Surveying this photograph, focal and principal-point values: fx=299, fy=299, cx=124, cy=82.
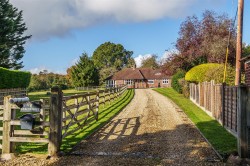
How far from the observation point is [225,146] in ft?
31.8

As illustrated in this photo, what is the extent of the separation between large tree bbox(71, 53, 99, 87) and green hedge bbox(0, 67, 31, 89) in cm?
Answer: 2646

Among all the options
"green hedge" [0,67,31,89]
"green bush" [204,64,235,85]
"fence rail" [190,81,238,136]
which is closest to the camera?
"fence rail" [190,81,238,136]

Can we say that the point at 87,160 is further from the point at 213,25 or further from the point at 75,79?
the point at 75,79

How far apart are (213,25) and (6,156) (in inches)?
1356

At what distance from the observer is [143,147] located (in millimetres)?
9641

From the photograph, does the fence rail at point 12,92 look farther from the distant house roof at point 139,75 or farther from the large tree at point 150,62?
the large tree at point 150,62

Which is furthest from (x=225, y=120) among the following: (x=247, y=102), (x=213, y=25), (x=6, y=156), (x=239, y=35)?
(x=213, y=25)

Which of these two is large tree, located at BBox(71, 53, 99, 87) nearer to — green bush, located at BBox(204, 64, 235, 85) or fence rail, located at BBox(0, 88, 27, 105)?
fence rail, located at BBox(0, 88, 27, 105)

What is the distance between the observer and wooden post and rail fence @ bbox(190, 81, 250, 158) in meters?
8.21

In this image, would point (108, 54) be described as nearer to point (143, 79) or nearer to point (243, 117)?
point (143, 79)

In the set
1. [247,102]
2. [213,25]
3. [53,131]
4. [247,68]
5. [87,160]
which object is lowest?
[87,160]

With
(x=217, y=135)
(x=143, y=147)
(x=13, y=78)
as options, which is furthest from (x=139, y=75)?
(x=143, y=147)

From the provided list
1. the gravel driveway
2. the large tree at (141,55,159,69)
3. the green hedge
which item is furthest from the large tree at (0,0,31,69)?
the large tree at (141,55,159,69)

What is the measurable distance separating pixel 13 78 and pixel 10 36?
Result: 16.9 m
